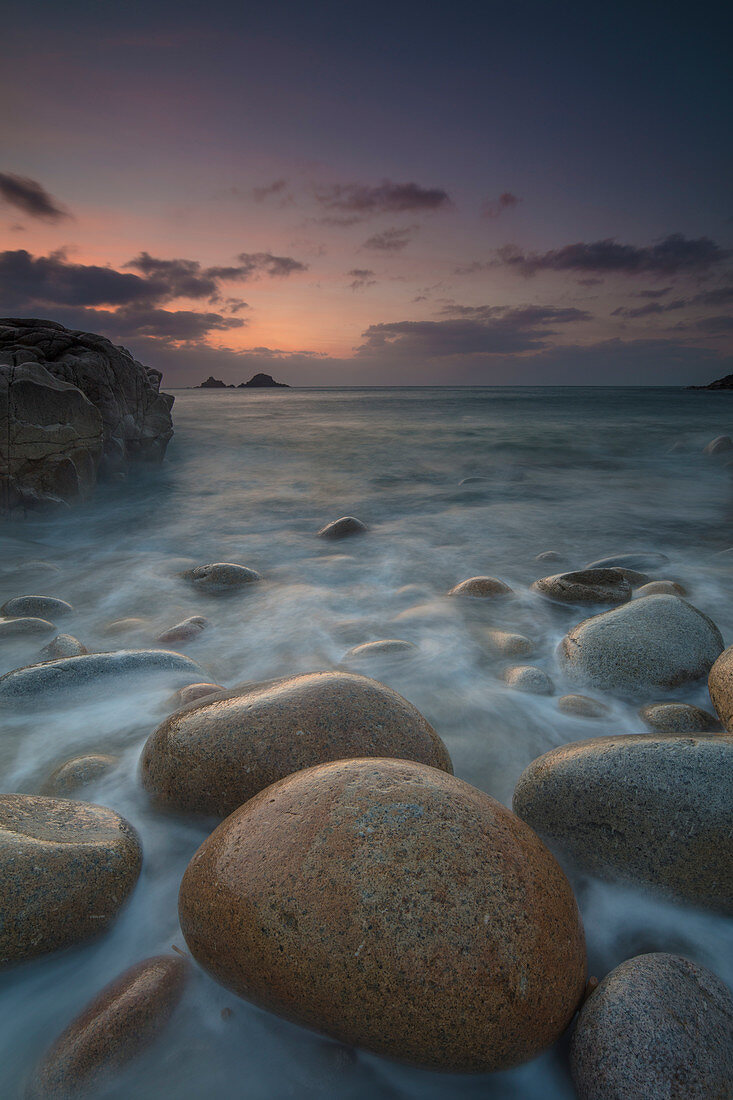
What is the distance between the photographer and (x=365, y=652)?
377cm

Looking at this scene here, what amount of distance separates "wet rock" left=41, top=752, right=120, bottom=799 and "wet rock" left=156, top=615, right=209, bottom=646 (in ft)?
4.78

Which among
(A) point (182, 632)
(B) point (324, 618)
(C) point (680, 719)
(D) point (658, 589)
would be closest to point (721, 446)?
(D) point (658, 589)

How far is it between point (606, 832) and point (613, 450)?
14640 millimetres

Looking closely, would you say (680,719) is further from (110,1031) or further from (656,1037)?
(110,1031)

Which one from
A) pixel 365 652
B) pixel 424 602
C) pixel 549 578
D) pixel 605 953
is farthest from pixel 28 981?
pixel 549 578

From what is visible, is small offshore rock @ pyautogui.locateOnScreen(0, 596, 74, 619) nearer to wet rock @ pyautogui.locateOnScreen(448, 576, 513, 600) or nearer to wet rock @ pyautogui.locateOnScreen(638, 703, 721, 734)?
wet rock @ pyautogui.locateOnScreen(448, 576, 513, 600)

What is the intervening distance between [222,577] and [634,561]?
430 cm

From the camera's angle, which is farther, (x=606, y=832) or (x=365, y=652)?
(x=365, y=652)

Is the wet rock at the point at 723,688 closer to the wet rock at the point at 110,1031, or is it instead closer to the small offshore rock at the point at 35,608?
the wet rock at the point at 110,1031

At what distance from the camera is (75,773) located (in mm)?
2482

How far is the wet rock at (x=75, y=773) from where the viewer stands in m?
2.42

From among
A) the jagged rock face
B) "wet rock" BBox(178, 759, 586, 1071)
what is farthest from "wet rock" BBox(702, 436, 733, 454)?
"wet rock" BBox(178, 759, 586, 1071)

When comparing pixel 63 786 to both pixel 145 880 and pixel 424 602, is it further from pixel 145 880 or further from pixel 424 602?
pixel 424 602

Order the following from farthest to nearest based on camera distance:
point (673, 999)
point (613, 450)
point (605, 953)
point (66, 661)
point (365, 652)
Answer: point (613, 450), point (365, 652), point (66, 661), point (605, 953), point (673, 999)
